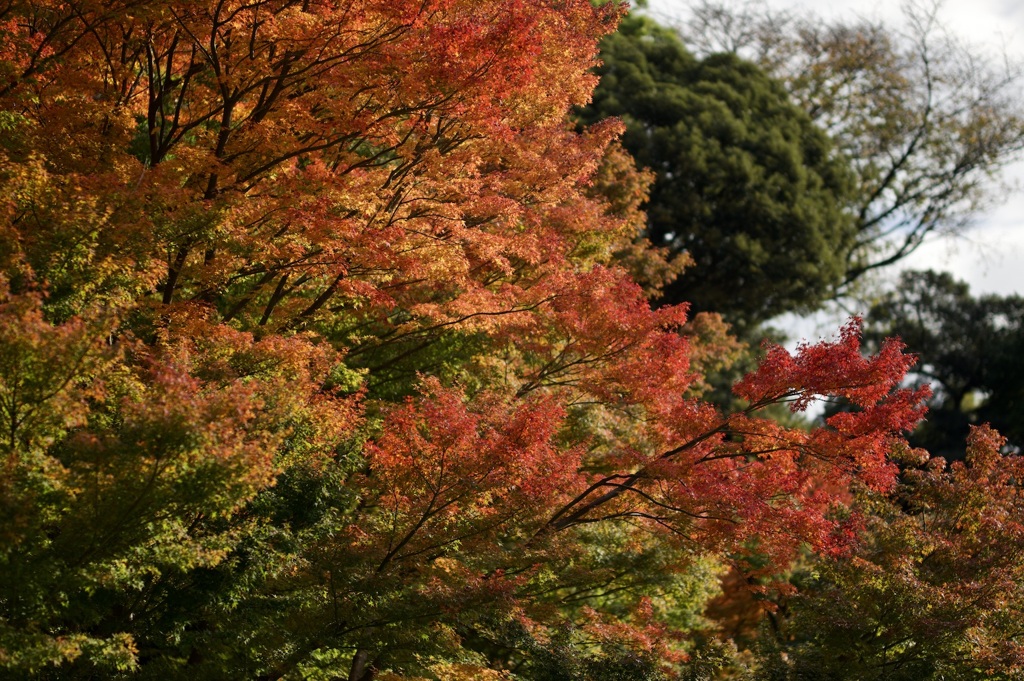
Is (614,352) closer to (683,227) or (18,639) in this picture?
(18,639)

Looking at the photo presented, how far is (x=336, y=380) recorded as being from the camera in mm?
12406

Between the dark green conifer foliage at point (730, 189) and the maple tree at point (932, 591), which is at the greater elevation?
the dark green conifer foliage at point (730, 189)

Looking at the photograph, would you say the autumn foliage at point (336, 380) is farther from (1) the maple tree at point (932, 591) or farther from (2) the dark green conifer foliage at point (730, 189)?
(2) the dark green conifer foliage at point (730, 189)

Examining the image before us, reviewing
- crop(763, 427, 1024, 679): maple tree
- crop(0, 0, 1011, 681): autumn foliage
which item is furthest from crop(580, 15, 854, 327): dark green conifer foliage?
crop(763, 427, 1024, 679): maple tree

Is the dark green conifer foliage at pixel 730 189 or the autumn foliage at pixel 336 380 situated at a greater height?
the dark green conifer foliage at pixel 730 189

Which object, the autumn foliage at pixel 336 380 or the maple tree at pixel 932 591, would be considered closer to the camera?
the autumn foliage at pixel 336 380

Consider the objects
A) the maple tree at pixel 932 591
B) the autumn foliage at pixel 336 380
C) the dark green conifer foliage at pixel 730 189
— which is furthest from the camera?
the dark green conifer foliage at pixel 730 189

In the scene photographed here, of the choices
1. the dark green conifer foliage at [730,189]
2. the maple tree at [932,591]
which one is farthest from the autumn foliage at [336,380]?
the dark green conifer foliage at [730,189]

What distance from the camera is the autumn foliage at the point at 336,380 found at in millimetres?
7871

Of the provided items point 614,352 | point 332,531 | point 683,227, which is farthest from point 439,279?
point 683,227

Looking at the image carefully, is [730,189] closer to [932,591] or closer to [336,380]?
[932,591]

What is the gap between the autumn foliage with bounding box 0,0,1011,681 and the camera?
7.87 metres

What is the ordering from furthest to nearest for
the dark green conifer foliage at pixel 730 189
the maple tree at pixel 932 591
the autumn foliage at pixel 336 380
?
the dark green conifer foliage at pixel 730 189 < the maple tree at pixel 932 591 < the autumn foliage at pixel 336 380

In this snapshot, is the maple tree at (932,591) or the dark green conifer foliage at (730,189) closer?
the maple tree at (932,591)
